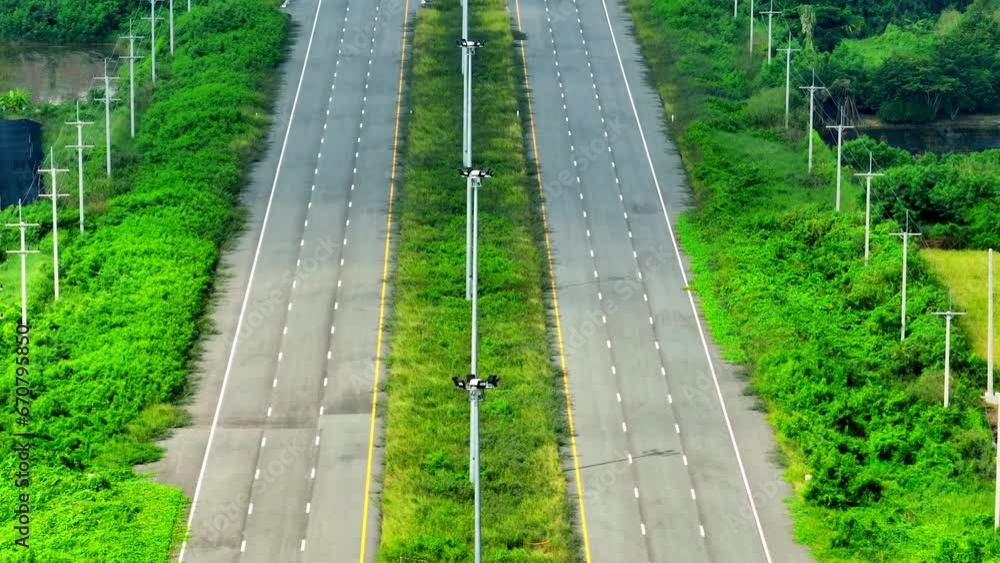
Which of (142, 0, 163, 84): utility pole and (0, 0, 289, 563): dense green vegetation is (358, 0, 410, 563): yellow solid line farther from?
(142, 0, 163, 84): utility pole

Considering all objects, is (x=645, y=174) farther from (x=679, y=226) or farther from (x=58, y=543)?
(x=58, y=543)

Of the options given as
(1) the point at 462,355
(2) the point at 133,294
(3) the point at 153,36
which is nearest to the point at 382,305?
(1) the point at 462,355

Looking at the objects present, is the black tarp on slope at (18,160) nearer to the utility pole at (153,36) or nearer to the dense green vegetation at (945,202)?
the utility pole at (153,36)

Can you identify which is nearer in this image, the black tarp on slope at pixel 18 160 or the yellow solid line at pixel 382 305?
the yellow solid line at pixel 382 305

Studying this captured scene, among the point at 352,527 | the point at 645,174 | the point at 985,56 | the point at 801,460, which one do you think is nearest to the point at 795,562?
the point at 801,460

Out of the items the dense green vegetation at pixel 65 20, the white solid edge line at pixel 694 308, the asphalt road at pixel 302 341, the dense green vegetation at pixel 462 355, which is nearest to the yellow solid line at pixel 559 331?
the dense green vegetation at pixel 462 355

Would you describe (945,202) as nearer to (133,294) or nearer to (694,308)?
(694,308)
